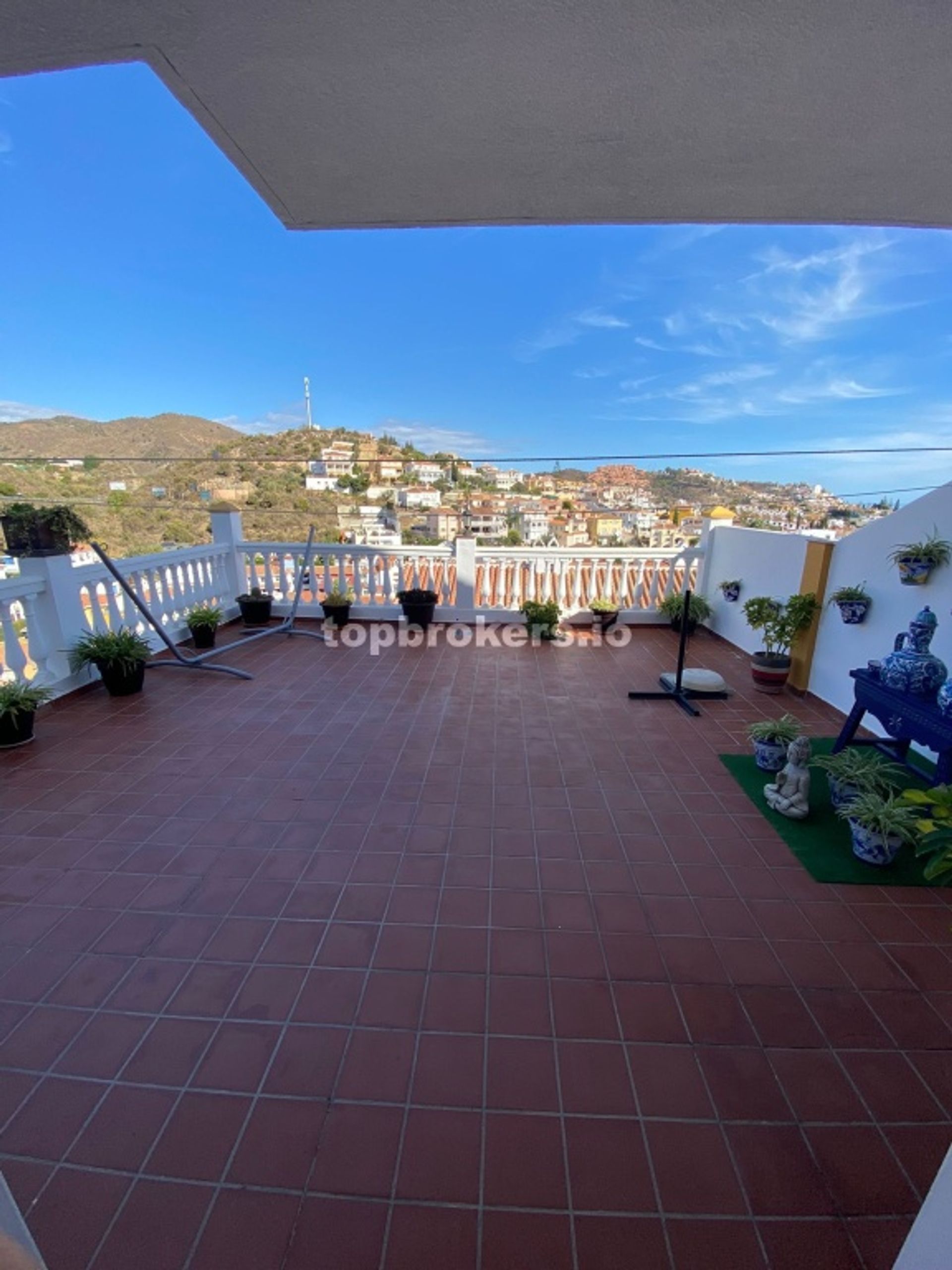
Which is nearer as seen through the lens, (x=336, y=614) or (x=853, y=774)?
(x=853, y=774)

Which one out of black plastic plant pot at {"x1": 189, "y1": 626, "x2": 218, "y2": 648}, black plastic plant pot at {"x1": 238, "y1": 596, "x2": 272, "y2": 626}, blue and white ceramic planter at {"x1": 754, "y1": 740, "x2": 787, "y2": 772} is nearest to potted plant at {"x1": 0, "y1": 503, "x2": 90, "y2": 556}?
black plastic plant pot at {"x1": 189, "y1": 626, "x2": 218, "y2": 648}

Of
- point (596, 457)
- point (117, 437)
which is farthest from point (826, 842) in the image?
point (117, 437)

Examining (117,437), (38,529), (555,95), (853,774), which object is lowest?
(853,774)

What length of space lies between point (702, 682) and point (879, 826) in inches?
69.6

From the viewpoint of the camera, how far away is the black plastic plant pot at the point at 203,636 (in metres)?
4.53

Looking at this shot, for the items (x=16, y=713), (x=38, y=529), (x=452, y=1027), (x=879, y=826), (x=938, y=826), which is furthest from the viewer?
(x=38, y=529)

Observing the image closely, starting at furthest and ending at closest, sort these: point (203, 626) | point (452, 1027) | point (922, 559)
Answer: point (203, 626) < point (922, 559) < point (452, 1027)

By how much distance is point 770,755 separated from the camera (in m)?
2.59

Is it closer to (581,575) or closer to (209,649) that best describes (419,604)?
(581,575)

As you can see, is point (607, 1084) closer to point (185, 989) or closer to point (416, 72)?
point (185, 989)

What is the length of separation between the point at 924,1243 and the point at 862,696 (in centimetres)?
236

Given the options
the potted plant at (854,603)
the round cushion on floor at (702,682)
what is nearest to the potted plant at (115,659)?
the round cushion on floor at (702,682)

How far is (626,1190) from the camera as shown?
102 cm

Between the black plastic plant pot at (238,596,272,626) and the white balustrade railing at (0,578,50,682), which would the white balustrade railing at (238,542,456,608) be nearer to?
the black plastic plant pot at (238,596,272,626)
